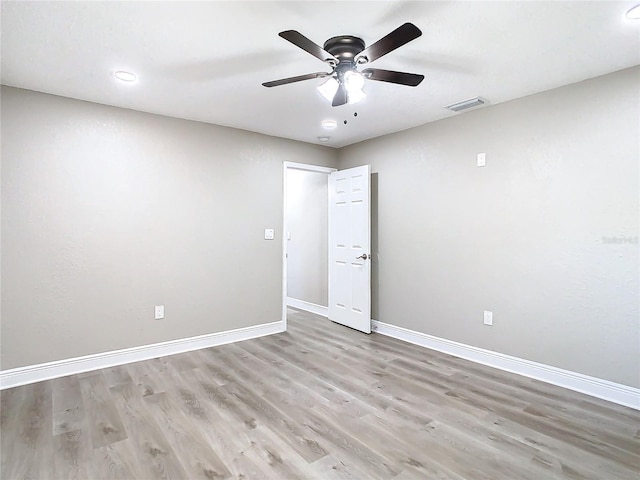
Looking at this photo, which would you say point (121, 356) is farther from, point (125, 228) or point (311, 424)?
point (311, 424)

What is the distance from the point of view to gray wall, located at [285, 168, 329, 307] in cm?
541

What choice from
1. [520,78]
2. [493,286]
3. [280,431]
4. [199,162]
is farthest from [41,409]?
[520,78]

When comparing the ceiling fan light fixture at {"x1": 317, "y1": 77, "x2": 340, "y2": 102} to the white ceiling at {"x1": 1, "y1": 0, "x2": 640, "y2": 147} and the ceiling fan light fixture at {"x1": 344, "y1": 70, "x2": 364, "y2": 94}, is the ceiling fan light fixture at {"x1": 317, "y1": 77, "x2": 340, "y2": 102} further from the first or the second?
the white ceiling at {"x1": 1, "y1": 0, "x2": 640, "y2": 147}

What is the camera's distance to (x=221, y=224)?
160 inches

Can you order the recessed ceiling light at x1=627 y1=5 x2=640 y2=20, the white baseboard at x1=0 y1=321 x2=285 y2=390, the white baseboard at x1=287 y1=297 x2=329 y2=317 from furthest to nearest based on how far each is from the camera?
the white baseboard at x1=287 y1=297 x2=329 y2=317 < the white baseboard at x1=0 y1=321 x2=285 y2=390 < the recessed ceiling light at x1=627 y1=5 x2=640 y2=20

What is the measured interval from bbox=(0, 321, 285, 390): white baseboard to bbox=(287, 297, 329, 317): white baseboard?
3.60ft

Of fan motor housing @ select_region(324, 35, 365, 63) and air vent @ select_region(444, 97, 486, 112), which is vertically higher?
air vent @ select_region(444, 97, 486, 112)

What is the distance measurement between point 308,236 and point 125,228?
286 cm

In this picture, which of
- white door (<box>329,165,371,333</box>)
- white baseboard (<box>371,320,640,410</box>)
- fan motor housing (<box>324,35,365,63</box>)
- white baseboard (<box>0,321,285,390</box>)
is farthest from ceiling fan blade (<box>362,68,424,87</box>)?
white baseboard (<box>0,321,285,390</box>)

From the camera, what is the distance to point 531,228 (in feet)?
10.2

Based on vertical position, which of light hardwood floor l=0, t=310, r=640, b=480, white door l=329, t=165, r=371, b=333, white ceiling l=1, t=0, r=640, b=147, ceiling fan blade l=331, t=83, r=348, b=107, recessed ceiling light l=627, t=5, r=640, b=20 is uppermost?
white ceiling l=1, t=0, r=640, b=147

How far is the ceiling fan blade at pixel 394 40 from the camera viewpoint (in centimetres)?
166

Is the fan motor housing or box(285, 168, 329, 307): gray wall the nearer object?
the fan motor housing

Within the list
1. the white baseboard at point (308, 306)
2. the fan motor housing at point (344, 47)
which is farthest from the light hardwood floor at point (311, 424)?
the fan motor housing at point (344, 47)
